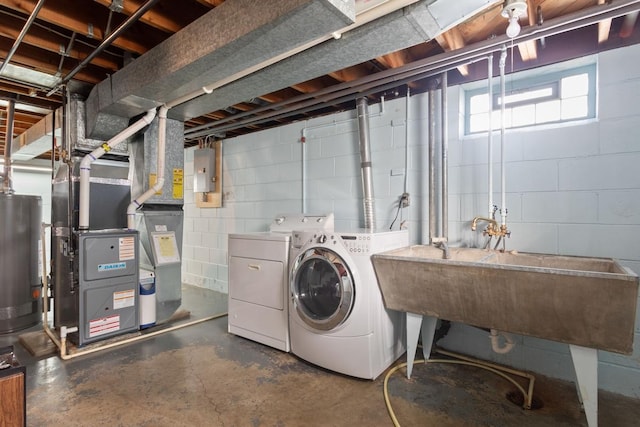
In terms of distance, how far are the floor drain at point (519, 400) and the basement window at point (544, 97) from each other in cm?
183

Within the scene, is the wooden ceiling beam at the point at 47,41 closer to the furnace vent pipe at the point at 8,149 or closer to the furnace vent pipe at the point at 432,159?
the furnace vent pipe at the point at 8,149

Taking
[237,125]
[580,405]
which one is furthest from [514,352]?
[237,125]

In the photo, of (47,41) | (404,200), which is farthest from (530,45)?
(47,41)

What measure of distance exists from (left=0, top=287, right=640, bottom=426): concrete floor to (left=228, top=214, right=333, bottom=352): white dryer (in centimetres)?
21

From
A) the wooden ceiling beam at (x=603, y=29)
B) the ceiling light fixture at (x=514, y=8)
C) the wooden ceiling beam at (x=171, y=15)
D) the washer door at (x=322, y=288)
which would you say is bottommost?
the washer door at (x=322, y=288)

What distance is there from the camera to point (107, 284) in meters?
2.74

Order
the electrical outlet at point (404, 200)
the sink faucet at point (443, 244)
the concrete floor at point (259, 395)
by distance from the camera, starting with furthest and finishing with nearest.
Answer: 1. the electrical outlet at point (404, 200)
2. the sink faucet at point (443, 244)
3. the concrete floor at point (259, 395)

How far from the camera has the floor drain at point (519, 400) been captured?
→ 192 centimetres

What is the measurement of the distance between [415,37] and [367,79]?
82 cm

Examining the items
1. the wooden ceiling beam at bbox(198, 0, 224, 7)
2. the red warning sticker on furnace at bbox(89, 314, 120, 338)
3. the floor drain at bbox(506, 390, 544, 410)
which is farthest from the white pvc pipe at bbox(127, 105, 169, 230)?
the floor drain at bbox(506, 390, 544, 410)

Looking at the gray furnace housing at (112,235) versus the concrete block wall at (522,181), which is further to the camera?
the gray furnace housing at (112,235)

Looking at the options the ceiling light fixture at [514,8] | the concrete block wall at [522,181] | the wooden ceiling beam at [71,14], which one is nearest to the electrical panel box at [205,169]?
the concrete block wall at [522,181]

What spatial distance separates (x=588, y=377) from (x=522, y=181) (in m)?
1.29

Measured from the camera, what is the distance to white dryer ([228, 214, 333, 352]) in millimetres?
2590
